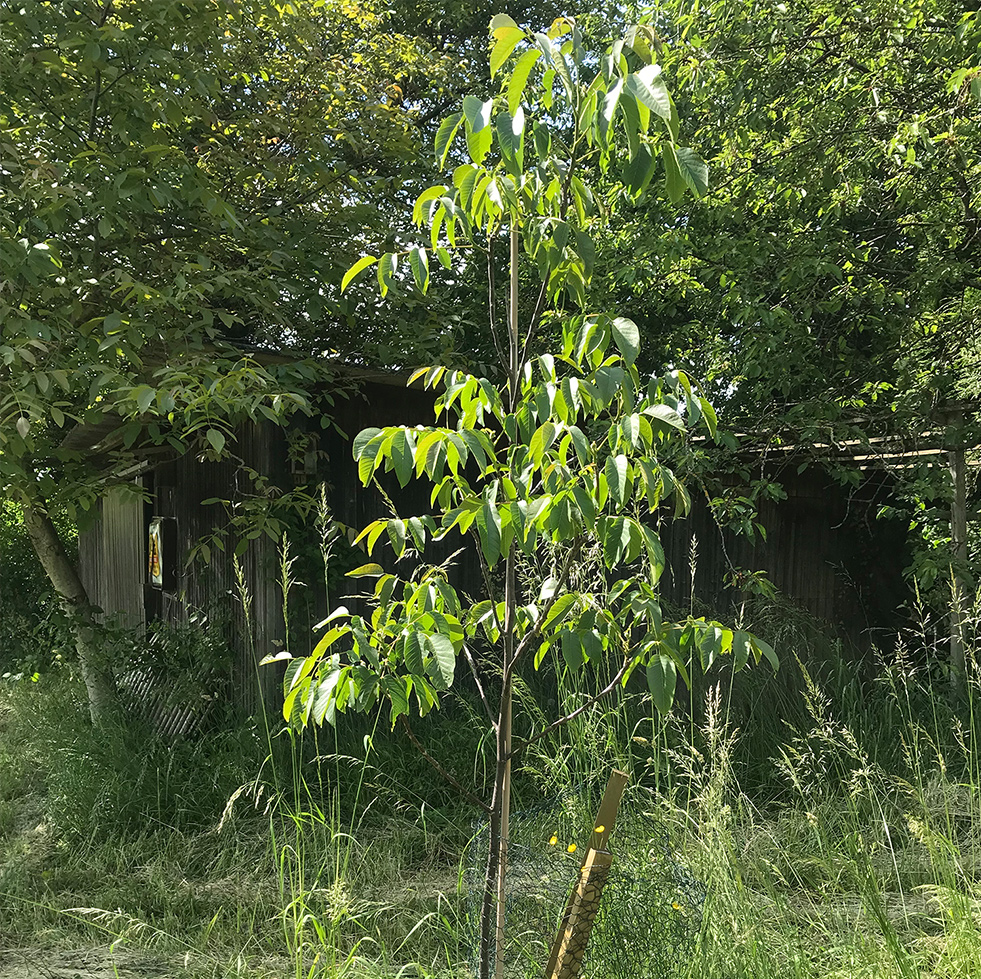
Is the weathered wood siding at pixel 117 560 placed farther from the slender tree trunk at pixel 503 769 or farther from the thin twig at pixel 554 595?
the thin twig at pixel 554 595

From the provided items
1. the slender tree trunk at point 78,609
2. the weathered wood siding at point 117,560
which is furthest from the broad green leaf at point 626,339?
the weathered wood siding at point 117,560

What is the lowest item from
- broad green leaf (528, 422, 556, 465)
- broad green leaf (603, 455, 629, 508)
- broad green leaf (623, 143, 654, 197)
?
broad green leaf (603, 455, 629, 508)

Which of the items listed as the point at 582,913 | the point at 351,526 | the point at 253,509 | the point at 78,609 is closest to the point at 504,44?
the point at 582,913

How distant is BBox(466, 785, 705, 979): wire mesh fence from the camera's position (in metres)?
2.40

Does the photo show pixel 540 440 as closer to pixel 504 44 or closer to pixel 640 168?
pixel 640 168

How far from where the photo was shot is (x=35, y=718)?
6.31m

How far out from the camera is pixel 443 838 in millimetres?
4180

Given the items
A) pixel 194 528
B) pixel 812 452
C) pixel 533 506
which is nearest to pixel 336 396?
pixel 194 528

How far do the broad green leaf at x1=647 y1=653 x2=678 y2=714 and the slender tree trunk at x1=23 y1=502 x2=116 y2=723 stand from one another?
176 inches

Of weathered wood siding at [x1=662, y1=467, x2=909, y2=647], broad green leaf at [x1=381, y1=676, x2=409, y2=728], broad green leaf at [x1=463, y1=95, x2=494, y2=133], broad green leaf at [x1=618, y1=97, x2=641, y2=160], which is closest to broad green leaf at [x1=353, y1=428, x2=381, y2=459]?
broad green leaf at [x1=381, y1=676, x2=409, y2=728]

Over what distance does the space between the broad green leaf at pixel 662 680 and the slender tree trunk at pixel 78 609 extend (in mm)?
4480

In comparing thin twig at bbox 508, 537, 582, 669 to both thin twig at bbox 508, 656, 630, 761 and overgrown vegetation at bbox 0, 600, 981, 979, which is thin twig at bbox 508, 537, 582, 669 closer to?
thin twig at bbox 508, 656, 630, 761

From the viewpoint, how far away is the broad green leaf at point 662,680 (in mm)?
1681

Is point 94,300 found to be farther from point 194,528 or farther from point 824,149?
point 824,149
